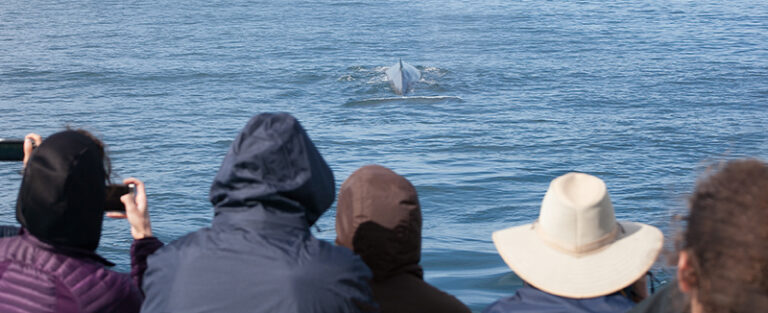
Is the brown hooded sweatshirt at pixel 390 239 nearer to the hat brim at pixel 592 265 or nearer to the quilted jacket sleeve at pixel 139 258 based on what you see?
the hat brim at pixel 592 265

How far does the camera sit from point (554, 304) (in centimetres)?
263

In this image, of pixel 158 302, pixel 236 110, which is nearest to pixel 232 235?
pixel 158 302

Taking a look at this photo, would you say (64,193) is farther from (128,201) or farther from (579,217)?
(579,217)

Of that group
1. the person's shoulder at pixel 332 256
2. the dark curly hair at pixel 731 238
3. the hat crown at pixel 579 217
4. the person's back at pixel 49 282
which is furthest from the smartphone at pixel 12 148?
the dark curly hair at pixel 731 238

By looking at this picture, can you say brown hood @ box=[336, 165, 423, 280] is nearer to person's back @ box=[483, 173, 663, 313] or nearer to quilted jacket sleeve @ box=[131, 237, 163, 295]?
person's back @ box=[483, 173, 663, 313]

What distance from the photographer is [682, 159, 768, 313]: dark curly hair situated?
1.78 metres

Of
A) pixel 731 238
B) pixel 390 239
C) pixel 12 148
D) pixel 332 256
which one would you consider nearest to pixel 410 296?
pixel 390 239

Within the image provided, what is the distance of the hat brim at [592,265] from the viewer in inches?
100

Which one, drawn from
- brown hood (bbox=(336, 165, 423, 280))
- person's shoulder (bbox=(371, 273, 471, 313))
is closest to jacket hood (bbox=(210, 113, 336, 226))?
brown hood (bbox=(336, 165, 423, 280))

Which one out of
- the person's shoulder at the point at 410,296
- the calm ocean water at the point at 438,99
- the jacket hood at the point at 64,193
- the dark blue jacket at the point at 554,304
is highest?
the jacket hood at the point at 64,193

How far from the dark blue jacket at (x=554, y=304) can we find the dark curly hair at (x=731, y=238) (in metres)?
0.71

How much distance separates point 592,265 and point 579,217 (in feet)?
0.47

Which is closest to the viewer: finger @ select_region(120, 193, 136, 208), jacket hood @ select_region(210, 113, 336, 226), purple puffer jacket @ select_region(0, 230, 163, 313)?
jacket hood @ select_region(210, 113, 336, 226)

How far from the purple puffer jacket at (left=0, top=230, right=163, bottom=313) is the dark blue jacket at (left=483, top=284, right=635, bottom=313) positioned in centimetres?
124
